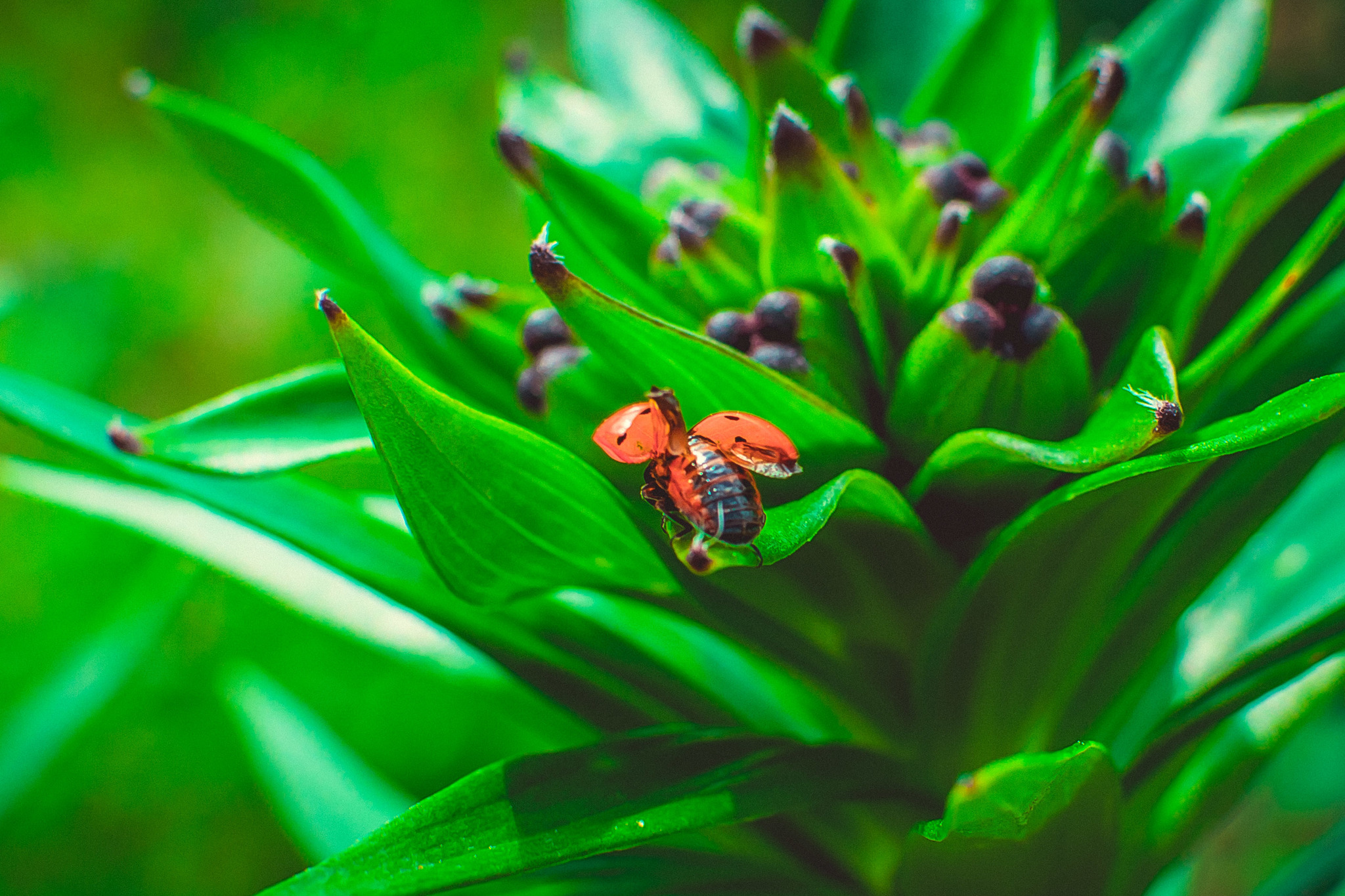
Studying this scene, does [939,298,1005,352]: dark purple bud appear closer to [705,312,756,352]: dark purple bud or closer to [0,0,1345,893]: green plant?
[0,0,1345,893]: green plant

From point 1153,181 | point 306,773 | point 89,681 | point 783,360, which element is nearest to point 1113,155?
point 1153,181

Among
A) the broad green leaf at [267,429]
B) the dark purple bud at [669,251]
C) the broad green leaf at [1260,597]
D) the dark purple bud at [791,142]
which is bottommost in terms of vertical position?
the broad green leaf at [1260,597]

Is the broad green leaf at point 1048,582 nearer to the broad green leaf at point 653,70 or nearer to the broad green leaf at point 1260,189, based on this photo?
the broad green leaf at point 1260,189

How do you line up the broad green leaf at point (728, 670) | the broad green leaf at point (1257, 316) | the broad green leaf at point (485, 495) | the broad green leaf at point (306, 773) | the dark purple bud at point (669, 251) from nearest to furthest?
the broad green leaf at point (485, 495) < the broad green leaf at point (1257, 316) < the dark purple bud at point (669, 251) < the broad green leaf at point (728, 670) < the broad green leaf at point (306, 773)

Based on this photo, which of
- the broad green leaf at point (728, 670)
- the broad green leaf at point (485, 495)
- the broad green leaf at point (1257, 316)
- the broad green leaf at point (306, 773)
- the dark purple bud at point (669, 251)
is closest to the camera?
the broad green leaf at point (485, 495)

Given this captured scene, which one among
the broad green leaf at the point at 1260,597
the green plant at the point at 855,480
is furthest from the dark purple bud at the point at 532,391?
the broad green leaf at the point at 1260,597

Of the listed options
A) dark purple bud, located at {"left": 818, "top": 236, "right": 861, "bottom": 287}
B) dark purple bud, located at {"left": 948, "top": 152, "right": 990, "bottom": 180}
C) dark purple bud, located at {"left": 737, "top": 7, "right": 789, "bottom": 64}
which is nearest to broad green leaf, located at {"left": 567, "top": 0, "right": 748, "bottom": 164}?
dark purple bud, located at {"left": 737, "top": 7, "right": 789, "bottom": 64}

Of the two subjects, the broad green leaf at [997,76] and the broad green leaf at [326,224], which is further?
the broad green leaf at [997,76]

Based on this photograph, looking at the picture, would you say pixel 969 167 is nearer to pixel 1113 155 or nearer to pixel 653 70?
pixel 1113 155
